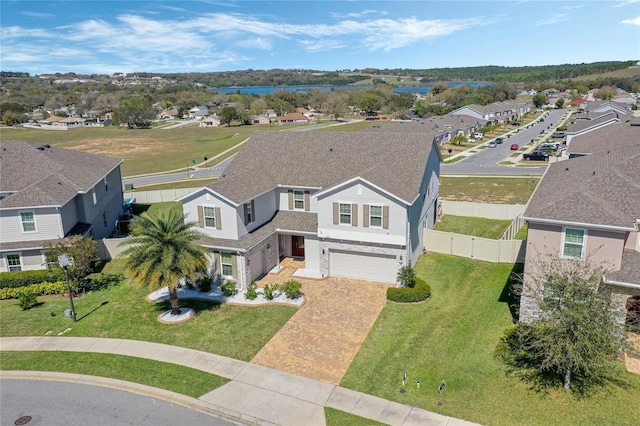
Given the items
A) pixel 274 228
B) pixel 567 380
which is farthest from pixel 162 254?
pixel 567 380

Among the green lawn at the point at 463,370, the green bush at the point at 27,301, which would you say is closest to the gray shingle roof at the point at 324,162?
the green lawn at the point at 463,370

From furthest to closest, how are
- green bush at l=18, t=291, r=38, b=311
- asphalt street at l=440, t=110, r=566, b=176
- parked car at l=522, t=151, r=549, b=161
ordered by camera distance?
parked car at l=522, t=151, r=549, b=161, asphalt street at l=440, t=110, r=566, b=176, green bush at l=18, t=291, r=38, b=311

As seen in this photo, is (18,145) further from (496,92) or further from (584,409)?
(496,92)

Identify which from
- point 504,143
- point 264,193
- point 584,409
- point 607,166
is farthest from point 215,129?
point 584,409

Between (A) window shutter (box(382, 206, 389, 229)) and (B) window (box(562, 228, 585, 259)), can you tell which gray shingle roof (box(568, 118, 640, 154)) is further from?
(A) window shutter (box(382, 206, 389, 229))

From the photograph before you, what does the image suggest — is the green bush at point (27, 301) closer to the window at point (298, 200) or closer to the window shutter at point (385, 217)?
the window at point (298, 200)

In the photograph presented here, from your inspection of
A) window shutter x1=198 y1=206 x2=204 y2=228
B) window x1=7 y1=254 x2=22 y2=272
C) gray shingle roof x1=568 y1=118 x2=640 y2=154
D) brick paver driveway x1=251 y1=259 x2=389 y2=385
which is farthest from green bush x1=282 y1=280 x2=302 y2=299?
gray shingle roof x1=568 y1=118 x2=640 y2=154
